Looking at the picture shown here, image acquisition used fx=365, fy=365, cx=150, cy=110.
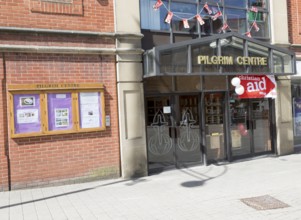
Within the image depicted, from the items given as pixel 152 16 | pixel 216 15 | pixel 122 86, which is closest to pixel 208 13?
pixel 216 15

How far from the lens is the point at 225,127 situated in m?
10.5

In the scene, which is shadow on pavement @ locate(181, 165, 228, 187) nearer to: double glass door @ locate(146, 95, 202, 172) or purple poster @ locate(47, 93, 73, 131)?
double glass door @ locate(146, 95, 202, 172)

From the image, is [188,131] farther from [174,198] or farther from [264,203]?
[264,203]

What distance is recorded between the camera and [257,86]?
10.5m

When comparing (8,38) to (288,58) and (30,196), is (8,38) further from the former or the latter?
(288,58)

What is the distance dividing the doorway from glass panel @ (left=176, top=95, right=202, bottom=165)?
126cm

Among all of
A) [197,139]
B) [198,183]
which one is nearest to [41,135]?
[198,183]

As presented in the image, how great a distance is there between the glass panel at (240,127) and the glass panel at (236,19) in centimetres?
201

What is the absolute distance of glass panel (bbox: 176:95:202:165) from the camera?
9.80 meters

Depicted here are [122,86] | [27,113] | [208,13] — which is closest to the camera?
[27,113]

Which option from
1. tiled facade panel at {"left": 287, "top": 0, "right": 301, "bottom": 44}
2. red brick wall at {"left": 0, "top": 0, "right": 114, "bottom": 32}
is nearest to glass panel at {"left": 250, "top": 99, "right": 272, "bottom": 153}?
tiled facade panel at {"left": 287, "top": 0, "right": 301, "bottom": 44}

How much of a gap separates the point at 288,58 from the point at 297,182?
12.9 ft

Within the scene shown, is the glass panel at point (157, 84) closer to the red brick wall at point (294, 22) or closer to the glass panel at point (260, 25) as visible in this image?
the glass panel at point (260, 25)

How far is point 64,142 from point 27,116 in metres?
0.98
